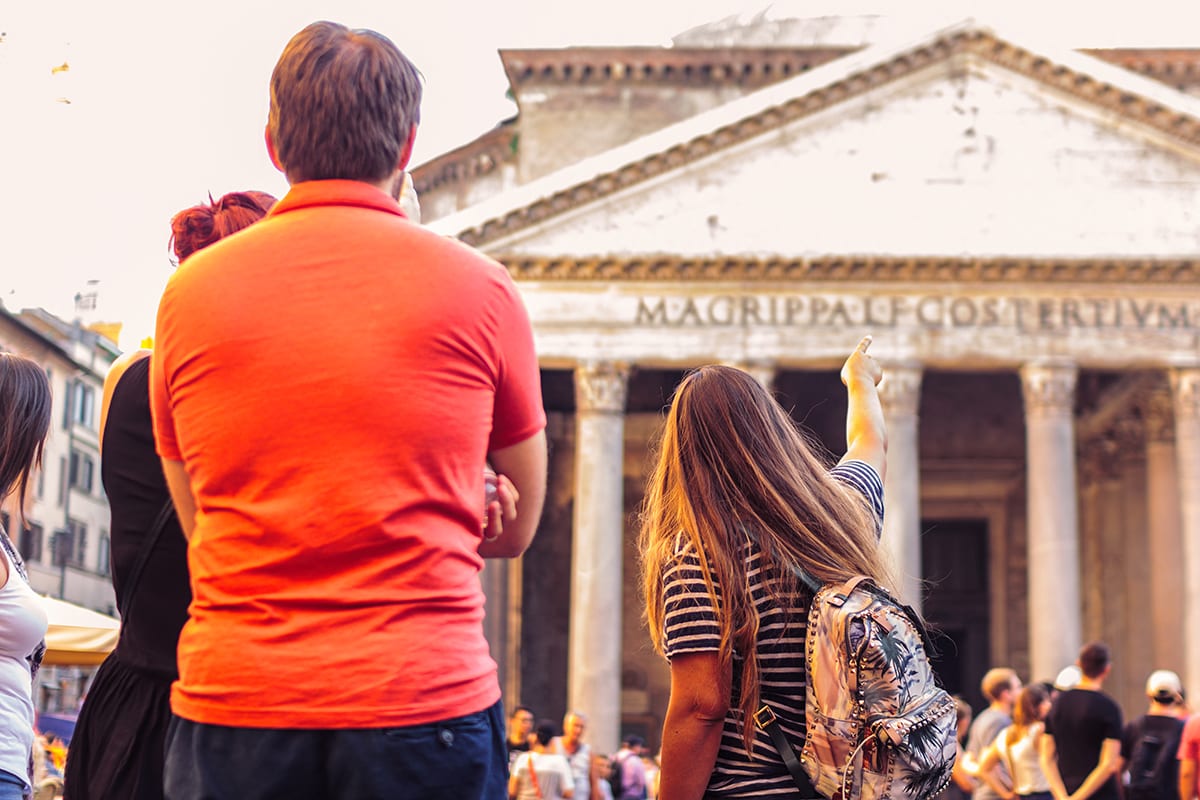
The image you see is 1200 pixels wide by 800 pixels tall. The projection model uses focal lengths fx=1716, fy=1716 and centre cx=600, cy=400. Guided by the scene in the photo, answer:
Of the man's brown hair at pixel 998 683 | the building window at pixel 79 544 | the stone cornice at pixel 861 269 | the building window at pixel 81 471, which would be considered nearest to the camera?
the man's brown hair at pixel 998 683

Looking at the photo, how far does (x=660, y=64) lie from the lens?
1125 inches

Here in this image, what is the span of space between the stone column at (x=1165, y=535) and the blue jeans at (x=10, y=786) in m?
20.7

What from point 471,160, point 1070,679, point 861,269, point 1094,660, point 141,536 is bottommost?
point 1070,679

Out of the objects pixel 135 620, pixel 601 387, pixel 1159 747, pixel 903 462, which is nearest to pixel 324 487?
pixel 135 620

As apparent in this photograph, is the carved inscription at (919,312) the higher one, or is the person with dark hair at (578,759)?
the carved inscription at (919,312)

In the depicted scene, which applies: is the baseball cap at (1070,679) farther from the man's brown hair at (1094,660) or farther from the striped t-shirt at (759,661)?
the striped t-shirt at (759,661)

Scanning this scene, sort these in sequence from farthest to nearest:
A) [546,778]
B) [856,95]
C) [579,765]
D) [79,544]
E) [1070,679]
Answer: [79,544] < [856,95] < [579,765] < [546,778] < [1070,679]

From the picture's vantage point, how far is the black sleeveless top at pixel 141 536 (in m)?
2.84

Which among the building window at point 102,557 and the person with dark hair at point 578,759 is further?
the building window at point 102,557

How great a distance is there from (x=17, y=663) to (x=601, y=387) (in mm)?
18511

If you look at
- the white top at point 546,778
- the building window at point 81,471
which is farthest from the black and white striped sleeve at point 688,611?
the building window at point 81,471

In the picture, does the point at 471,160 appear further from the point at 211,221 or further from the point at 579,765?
the point at 211,221

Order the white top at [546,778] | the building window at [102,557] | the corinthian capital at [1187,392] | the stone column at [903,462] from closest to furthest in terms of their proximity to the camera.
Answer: the white top at [546,778] → the stone column at [903,462] → the corinthian capital at [1187,392] → the building window at [102,557]

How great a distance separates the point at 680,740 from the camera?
122 inches
